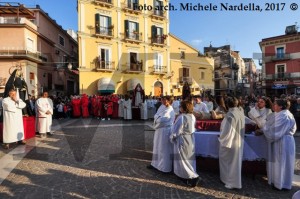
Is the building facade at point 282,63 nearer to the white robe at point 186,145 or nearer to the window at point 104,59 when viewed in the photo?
the window at point 104,59

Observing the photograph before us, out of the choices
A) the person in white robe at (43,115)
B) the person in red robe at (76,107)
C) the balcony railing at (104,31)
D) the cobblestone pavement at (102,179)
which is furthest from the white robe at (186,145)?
the balcony railing at (104,31)

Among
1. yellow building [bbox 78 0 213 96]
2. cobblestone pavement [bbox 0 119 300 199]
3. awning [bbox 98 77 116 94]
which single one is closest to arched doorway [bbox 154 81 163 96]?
yellow building [bbox 78 0 213 96]

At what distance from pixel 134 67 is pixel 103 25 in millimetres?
5527

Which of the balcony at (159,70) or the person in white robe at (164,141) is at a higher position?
the balcony at (159,70)

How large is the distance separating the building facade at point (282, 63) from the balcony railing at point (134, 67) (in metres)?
18.7

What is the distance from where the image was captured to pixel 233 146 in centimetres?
463

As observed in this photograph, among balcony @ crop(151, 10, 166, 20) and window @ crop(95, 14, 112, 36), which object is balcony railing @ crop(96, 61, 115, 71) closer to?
window @ crop(95, 14, 112, 36)

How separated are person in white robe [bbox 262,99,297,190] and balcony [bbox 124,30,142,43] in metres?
23.8

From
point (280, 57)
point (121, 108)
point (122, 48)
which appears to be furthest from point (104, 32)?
point (280, 57)

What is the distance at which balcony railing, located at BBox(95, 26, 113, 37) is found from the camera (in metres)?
25.3

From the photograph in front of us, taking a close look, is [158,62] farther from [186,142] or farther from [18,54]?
[186,142]

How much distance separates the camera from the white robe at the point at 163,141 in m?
5.52

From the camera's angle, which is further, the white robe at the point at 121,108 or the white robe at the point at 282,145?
the white robe at the point at 121,108

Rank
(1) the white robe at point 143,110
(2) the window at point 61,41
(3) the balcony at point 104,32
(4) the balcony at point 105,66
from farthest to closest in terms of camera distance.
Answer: (2) the window at point 61,41 → (3) the balcony at point 104,32 → (4) the balcony at point 105,66 → (1) the white robe at point 143,110
